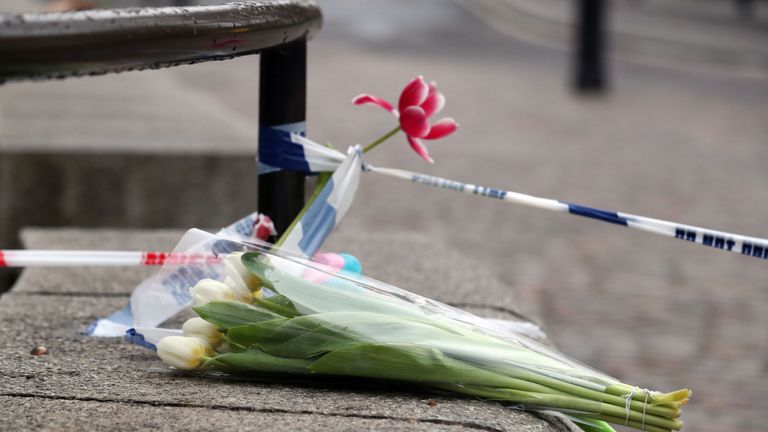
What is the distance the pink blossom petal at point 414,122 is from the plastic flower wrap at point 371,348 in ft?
1.29

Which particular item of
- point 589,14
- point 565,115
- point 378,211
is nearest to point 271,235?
point 378,211

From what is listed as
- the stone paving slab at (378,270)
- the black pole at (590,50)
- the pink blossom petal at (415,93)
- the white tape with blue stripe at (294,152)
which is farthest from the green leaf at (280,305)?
the black pole at (590,50)

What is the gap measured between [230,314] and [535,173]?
7334 millimetres

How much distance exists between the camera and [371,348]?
1922 millimetres

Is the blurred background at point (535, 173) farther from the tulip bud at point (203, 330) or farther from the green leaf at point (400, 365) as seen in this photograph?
the green leaf at point (400, 365)

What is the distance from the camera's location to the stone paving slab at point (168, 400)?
5.98 feet

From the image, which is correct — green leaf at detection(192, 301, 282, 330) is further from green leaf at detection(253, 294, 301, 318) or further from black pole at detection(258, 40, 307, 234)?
black pole at detection(258, 40, 307, 234)

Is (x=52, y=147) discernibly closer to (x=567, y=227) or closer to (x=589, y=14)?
(x=567, y=227)

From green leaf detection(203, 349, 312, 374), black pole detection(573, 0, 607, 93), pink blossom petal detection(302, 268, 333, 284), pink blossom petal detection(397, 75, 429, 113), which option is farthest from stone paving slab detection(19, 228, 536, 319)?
black pole detection(573, 0, 607, 93)

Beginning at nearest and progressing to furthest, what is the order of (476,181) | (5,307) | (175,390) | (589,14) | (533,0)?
(175,390) < (5,307) < (476,181) < (589,14) < (533,0)

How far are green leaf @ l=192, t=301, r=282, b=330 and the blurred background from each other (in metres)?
0.61

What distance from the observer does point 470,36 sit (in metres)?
21.5

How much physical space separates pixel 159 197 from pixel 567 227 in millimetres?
3455

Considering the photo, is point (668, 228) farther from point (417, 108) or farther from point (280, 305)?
point (280, 305)
